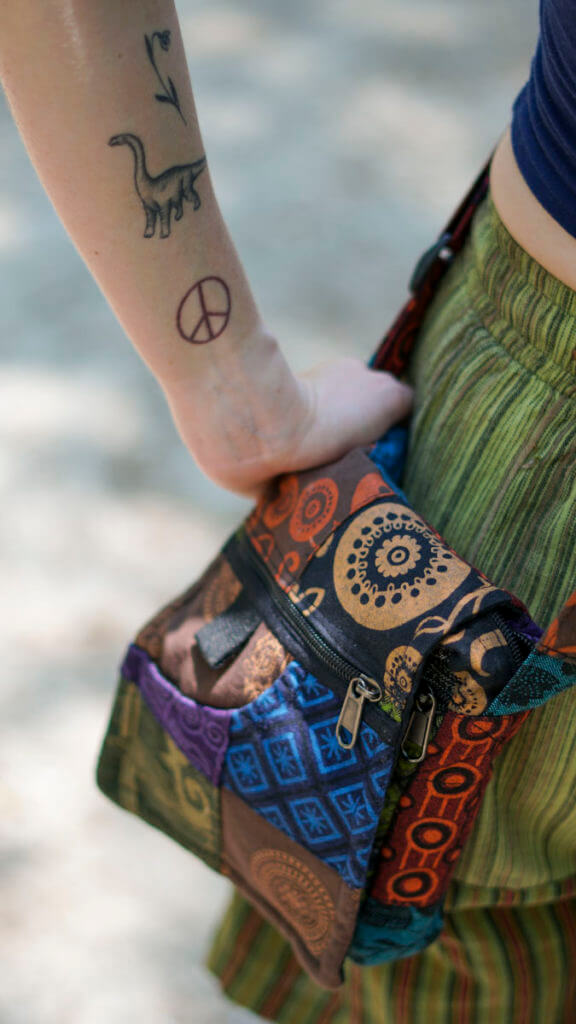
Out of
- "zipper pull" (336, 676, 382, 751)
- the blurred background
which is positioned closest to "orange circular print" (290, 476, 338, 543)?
"zipper pull" (336, 676, 382, 751)

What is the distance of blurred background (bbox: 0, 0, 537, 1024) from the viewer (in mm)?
1306

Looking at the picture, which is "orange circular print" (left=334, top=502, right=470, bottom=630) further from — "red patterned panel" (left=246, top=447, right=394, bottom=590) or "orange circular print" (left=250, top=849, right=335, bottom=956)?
"orange circular print" (left=250, top=849, right=335, bottom=956)

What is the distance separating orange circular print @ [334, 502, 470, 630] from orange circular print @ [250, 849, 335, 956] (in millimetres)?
207

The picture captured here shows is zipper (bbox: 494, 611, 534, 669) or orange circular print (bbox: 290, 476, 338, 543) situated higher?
orange circular print (bbox: 290, 476, 338, 543)

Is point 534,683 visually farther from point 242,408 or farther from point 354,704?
point 242,408

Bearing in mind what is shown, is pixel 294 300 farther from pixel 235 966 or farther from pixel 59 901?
pixel 235 966

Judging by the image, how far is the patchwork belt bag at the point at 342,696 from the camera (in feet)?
2.01

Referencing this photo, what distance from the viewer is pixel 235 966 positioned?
0.98 meters

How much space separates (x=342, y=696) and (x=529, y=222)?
1.03 ft

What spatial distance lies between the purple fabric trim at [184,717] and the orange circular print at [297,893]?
72mm

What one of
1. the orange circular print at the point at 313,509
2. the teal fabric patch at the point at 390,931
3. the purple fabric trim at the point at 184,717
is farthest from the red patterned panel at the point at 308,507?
the teal fabric patch at the point at 390,931

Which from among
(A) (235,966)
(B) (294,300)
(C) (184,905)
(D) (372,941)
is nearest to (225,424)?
(D) (372,941)

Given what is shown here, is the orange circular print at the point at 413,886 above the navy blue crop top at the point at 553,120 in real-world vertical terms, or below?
below

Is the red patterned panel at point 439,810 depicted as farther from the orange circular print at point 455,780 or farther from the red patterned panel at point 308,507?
the red patterned panel at point 308,507
